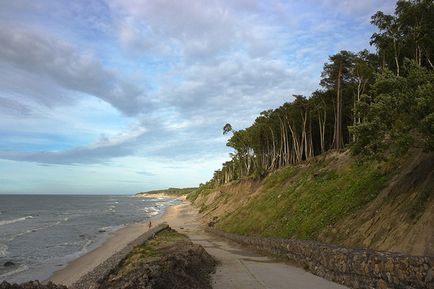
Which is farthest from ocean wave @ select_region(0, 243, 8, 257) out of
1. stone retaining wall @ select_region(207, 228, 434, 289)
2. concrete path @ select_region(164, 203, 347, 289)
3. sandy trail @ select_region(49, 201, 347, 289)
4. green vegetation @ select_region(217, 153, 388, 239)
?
stone retaining wall @ select_region(207, 228, 434, 289)

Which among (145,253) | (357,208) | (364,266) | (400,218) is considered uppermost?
A: (357,208)

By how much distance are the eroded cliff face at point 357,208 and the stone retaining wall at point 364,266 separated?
7.44 feet

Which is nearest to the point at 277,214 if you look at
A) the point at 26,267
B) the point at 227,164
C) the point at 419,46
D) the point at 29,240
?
the point at 419,46

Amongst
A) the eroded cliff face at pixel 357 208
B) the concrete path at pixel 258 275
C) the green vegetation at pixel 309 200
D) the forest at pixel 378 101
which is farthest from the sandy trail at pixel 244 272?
the forest at pixel 378 101

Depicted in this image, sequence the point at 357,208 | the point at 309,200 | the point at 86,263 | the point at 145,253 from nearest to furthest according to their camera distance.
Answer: the point at 357,208
the point at 145,253
the point at 309,200
the point at 86,263

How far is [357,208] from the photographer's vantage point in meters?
24.8

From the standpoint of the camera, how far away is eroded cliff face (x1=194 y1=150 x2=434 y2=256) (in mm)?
18266

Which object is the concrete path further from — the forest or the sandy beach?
the sandy beach

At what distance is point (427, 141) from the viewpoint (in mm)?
16328

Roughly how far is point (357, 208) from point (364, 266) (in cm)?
1011

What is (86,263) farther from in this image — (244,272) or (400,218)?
(400,218)

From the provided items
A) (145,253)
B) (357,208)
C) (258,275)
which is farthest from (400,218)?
(145,253)

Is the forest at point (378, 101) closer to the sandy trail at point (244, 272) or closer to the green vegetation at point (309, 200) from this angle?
the green vegetation at point (309, 200)

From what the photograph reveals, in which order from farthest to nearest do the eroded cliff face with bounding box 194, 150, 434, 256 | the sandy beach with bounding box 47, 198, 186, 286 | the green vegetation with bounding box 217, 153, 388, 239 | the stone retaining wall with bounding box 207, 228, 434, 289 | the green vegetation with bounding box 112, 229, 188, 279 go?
the sandy beach with bounding box 47, 198, 186, 286
the green vegetation with bounding box 217, 153, 388, 239
the green vegetation with bounding box 112, 229, 188, 279
the eroded cliff face with bounding box 194, 150, 434, 256
the stone retaining wall with bounding box 207, 228, 434, 289
